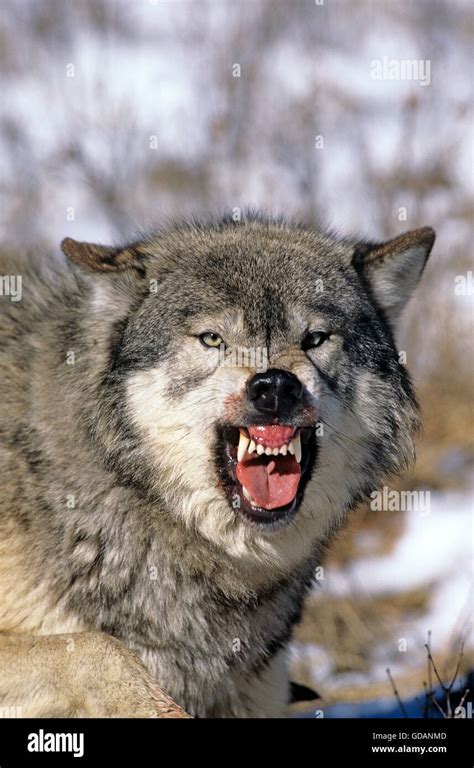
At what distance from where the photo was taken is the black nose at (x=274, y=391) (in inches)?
135

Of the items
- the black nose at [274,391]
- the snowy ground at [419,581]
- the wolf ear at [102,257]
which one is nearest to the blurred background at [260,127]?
the snowy ground at [419,581]

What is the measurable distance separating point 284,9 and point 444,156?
239 cm

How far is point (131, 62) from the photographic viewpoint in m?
11.1

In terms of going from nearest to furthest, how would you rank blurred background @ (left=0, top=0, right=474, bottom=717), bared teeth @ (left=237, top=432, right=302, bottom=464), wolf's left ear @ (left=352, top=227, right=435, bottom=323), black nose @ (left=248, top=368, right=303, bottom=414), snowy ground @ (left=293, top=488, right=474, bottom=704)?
black nose @ (left=248, top=368, right=303, bottom=414)
bared teeth @ (left=237, top=432, right=302, bottom=464)
wolf's left ear @ (left=352, top=227, right=435, bottom=323)
snowy ground @ (left=293, top=488, right=474, bottom=704)
blurred background @ (left=0, top=0, right=474, bottom=717)

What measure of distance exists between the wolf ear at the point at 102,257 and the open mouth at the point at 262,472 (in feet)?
2.68

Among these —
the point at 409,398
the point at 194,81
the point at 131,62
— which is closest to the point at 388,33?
the point at 194,81

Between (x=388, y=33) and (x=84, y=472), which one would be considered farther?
(x=388, y=33)

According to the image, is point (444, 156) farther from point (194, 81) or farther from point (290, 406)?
point (290, 406)

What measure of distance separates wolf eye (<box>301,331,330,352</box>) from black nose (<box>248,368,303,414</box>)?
29cm

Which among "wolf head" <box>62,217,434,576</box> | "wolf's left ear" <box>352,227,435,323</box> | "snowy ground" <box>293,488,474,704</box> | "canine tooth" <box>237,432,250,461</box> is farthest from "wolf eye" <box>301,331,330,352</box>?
"snowy ground" <box>293,488,474,704</box>

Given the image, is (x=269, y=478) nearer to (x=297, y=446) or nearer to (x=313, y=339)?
(x=297, y=446)

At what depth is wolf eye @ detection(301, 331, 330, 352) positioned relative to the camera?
3.73 meters

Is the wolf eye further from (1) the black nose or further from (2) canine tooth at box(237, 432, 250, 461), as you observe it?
(2) canine tooth at box(237, 432, 250, 461)

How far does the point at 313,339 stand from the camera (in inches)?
148
